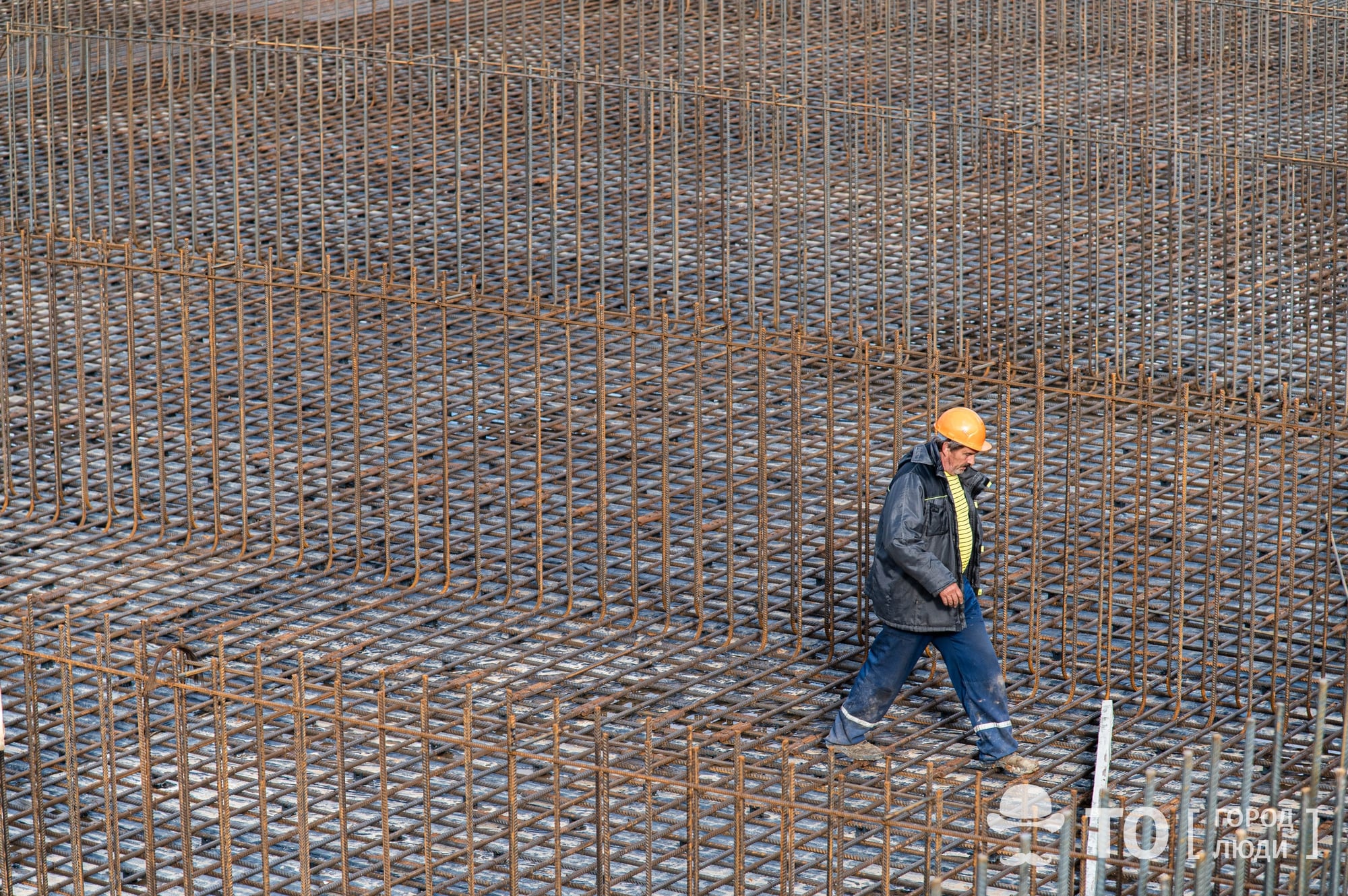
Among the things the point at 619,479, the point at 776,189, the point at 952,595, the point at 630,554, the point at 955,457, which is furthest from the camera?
the point at 776,189

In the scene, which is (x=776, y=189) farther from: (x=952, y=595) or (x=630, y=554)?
(x=952, y=595)

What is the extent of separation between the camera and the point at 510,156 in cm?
1480

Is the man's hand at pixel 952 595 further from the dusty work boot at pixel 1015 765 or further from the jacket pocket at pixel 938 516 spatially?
the dusty work boot at pixel 1015 765

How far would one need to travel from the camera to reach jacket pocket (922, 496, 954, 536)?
25.0 feet

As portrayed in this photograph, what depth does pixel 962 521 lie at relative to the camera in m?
7.62

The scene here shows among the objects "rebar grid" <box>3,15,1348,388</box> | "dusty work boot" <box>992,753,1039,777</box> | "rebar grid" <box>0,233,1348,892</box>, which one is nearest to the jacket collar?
"rebar grid" <box>0,233,1348,892</box>

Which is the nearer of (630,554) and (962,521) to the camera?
(962,521)

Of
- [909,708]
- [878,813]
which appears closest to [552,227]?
[909,708]

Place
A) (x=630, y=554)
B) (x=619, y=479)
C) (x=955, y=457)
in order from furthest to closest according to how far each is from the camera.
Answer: (x=619, y=479)
(x=630, y=554)
(x=955, y=457)

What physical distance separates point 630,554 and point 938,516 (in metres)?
2.07

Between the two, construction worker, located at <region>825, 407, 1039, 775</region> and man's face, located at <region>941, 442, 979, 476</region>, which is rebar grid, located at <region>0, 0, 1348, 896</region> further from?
man's face, located at <region>941, 442, 979, 476</region>

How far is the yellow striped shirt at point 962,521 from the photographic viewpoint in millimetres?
7625

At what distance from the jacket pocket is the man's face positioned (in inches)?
4.8

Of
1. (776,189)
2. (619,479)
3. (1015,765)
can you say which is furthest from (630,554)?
(776,189)
